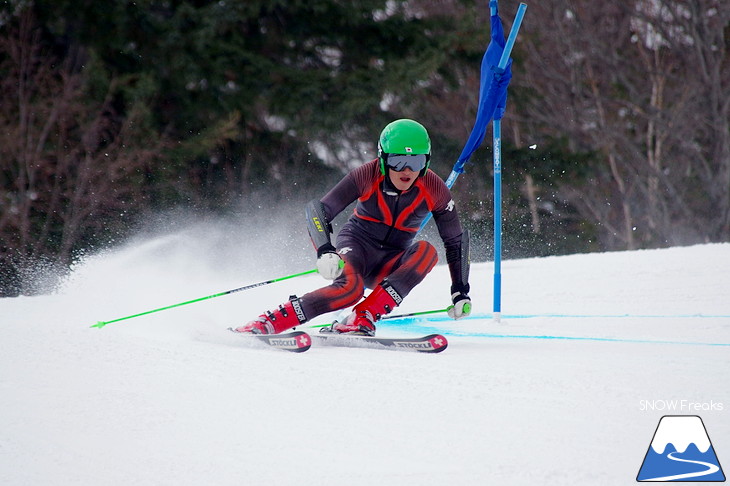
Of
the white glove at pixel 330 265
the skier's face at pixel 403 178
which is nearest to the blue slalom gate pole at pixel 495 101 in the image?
the skier's face at pixel 403 178

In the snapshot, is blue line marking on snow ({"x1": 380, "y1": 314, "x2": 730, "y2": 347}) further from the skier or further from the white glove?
the white glove

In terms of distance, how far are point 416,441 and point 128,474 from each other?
2.88 ft

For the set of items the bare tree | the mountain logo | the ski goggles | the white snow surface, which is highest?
the bare tree

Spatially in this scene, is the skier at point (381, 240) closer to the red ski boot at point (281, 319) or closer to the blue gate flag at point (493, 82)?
the red ski boot at point (281, 319)

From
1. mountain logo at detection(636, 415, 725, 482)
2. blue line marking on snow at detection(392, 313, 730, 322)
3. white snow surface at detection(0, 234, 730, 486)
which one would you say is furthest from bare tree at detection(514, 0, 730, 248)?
mountain logo at detection(636, 415, 725, 482)

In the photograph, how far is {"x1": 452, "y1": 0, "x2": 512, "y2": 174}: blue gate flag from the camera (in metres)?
5.58

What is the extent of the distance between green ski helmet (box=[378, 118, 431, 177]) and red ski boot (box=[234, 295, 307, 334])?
0.97m

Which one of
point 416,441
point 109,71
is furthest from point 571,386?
point 109,71

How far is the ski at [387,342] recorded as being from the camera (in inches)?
162

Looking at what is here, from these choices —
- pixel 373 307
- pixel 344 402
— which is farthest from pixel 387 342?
pixel 344 402

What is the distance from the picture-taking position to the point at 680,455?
94.7 inches

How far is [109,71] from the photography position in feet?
42.7

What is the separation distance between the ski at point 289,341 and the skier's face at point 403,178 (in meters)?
1.06

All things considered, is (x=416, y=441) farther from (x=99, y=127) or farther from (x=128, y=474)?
(x=99, y=127)
